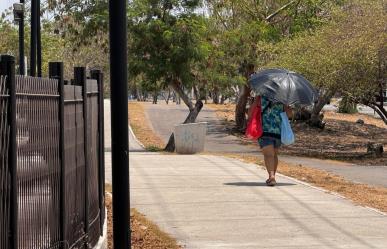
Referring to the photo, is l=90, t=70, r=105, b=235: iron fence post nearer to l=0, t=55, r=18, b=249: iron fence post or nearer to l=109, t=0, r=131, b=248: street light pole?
l=109, t=0, r=131, b=248: street light pole

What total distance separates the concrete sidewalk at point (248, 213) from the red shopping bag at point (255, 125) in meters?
0.92

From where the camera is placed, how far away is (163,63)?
22875 mm

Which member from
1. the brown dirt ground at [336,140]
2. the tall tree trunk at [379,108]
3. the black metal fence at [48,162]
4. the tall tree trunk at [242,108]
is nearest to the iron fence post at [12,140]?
A: the black metal fence at [48,162]

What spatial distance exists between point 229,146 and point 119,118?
2532cm

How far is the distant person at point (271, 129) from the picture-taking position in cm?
1213

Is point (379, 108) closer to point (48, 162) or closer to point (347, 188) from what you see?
point (347, 188)

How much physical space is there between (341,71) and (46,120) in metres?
20.0

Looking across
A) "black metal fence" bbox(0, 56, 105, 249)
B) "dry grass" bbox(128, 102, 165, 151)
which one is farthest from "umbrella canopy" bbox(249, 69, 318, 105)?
"dry grass" bbox(128, 102, 165, 151)

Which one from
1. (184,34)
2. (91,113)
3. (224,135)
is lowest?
(224,135)

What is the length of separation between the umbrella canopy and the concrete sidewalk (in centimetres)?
152

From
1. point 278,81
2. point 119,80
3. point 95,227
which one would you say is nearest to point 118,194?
point 119,80

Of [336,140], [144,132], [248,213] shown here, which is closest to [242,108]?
[144,132]

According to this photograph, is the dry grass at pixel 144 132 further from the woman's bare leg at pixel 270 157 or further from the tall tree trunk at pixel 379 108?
the woman's bare leg at pixel 270 157

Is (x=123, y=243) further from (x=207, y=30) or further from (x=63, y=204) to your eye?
(x=207, y=30)
